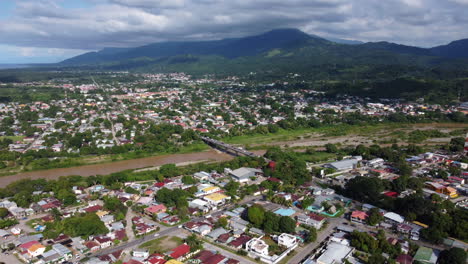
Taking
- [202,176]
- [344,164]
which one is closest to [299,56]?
[344,164]

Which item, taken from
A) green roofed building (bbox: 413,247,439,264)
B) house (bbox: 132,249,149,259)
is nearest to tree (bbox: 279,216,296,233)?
green roofed building (bbox: 413,247,439,264)

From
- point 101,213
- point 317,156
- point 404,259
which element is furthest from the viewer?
point 317,156

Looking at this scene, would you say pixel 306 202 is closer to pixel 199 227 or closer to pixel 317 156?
pixel 199 227

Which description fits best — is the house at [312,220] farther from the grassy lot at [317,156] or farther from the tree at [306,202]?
the grassy lot at [317,156]

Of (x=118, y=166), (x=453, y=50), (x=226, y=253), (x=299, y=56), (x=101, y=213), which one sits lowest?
(x=118, y=166)

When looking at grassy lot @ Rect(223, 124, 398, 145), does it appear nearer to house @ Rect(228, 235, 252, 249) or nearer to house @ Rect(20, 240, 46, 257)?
house @ Rect(228, 235, 252, 249)

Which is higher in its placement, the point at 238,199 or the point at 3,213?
the point at 3,213

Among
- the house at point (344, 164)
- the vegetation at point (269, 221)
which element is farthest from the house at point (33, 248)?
the house at point (344, 164)
